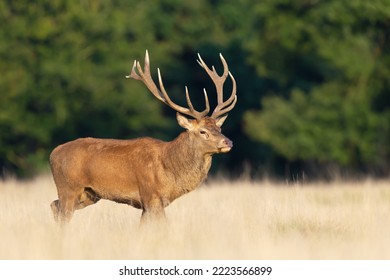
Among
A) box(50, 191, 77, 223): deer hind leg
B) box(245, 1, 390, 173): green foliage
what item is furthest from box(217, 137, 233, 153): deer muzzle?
box(245, 1, 390, 173): green foliage

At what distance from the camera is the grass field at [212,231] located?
295 inches

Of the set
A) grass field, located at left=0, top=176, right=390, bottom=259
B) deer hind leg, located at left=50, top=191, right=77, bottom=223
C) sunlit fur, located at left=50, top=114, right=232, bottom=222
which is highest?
sunlit fur, located at left=50, top=114, right=232, bottom=222

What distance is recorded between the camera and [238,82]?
96.5 feet

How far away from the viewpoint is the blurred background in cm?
2303

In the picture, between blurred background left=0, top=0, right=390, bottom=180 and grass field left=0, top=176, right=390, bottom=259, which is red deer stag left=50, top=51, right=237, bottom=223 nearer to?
grass field left=0, top=176, right=390, bottom=259

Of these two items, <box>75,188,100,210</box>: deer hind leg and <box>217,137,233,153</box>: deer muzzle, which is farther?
<box>75,188,100,210</box>: deer hind leg

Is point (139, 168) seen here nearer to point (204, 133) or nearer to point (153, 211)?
point (153, 211)

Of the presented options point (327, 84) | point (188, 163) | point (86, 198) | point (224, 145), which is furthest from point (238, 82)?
point (224, 145)

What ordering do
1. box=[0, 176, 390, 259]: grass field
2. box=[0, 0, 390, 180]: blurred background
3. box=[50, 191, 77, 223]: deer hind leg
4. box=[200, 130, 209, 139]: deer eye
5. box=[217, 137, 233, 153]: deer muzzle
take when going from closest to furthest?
box=[0, 176, 390, 259]: grass field
box=[217, 137, 233, 153]: deer muzzle
box=[200, 130, 209, 139]: deer eye
box=[50, 191, 77, 223]: deer hind leg
box=[0, 0, 390, 180]: blurred background

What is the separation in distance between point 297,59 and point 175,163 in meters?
16.8

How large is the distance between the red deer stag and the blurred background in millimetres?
11777

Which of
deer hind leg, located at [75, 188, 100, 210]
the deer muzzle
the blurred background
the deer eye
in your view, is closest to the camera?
the deer muzzle

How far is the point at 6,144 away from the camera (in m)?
25.5
